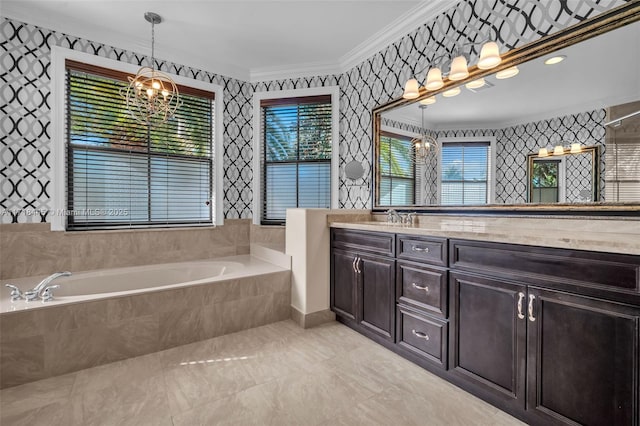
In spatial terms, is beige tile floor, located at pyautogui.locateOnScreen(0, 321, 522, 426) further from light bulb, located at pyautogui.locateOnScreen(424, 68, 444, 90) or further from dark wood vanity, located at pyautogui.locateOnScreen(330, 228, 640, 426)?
light bulb, located at pyautogui.locateOnScreen(424, 68, 444, 90)

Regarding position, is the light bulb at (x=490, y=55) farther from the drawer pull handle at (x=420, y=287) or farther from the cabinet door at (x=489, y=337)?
the drawer pull handle at (x=420, y=287)

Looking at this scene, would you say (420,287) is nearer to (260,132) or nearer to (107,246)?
(260,132)

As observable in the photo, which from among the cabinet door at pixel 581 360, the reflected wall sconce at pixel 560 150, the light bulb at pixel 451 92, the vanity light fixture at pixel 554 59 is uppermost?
the light bulb at pixel 451 92

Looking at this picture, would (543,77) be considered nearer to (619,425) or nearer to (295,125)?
(619,425)

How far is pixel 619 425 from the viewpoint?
1178 mm

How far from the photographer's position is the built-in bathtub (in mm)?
1847

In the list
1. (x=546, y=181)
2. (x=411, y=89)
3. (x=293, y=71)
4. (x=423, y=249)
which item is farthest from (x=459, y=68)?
(x=293, y=71)

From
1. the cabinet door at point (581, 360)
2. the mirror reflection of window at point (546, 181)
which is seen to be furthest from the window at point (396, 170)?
the cabinet door at point (581, 360)

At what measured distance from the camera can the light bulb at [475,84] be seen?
222 cm

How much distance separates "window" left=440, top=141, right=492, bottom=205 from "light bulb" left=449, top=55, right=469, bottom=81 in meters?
0.49

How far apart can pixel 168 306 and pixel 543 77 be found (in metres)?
3.00

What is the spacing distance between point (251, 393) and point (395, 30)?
3106mm

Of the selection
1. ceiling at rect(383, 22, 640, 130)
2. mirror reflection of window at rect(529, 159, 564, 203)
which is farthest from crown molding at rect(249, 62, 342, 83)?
mirror reflection of window at rect(529, 159, 564, 203)

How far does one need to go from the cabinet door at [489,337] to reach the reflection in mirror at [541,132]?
757mm
